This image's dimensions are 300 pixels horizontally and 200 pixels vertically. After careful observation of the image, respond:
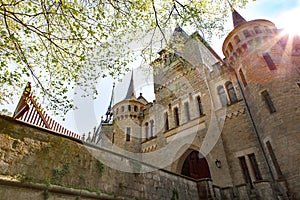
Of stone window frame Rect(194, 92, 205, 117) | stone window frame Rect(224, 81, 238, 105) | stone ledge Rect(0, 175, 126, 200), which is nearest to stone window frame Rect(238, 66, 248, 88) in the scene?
stone window frame Rect(224, 81, 238, 105)

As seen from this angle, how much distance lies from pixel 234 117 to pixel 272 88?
2644 mm

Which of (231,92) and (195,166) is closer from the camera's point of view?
(231,92)

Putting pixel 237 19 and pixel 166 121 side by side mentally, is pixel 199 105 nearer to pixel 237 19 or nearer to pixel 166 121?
pixel 166 121

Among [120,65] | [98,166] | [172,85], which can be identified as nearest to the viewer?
[98,166]

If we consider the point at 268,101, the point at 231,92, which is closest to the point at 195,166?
the point at 231,92

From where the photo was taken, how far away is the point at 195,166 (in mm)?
13812

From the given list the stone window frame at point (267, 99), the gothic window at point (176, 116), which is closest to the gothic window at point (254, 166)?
the stone window frame at point (267, 99)

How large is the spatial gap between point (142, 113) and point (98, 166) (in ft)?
46.1

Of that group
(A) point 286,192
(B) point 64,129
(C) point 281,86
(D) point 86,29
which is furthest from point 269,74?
(B) point 64,129

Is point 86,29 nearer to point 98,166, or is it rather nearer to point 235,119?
point 98,166

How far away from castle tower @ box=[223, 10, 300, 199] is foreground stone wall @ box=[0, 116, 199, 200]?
20.7ft

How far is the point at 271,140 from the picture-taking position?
9.46 m

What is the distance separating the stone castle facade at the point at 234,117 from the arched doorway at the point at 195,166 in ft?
0.21

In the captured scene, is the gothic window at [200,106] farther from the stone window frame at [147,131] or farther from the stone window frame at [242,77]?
the stone window frame at [147,131]
